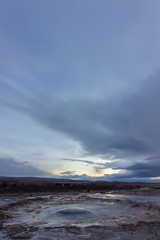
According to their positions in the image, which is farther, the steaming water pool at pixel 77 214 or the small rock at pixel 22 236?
the steaming water pool at pixel 77 214

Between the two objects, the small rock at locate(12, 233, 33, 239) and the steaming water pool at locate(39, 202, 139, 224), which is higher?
the steaming water pool at locate(39, 202, 139, 224)

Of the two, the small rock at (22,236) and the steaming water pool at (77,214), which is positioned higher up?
the steaming water pool at (77,214)

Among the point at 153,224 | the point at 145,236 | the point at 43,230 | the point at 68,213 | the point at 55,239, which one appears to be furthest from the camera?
the point at 68,213

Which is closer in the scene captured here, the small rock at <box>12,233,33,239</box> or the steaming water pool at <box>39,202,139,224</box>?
the small rock at <box>12,233,33,239</box>

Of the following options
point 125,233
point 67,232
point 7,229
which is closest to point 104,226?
point 125,233

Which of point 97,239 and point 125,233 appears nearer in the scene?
point 97,239

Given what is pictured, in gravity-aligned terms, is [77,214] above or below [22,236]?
above

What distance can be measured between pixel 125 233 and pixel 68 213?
369 inches

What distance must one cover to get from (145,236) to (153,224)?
160 inches

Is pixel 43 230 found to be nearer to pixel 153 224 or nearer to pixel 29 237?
pixel 29 237

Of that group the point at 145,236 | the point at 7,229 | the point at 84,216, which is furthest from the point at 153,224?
the point at 7,229

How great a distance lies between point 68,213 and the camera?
2139 centimetres

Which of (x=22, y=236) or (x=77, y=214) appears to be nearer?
(x=22, y=236)

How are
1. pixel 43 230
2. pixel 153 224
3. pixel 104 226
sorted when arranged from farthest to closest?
1. pixel 153 224
2. pixel 104 226
3. pixel 43 230
